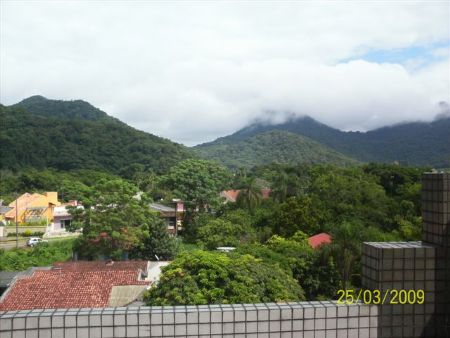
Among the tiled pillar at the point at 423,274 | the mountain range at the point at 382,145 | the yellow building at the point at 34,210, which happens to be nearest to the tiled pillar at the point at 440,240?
the tiled pillar at the point at 423,274

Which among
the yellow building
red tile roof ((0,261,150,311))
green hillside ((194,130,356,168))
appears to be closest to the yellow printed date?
red tile roof ((0,261,150,311))

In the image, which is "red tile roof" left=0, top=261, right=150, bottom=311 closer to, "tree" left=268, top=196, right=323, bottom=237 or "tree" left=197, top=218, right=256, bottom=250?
"tree" left=197, top=218, right=256, bottom=250

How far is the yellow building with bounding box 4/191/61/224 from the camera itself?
41.8m

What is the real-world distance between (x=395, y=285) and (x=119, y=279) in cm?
1301

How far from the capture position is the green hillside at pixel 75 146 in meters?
72.1

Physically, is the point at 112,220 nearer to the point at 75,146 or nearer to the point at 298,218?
the point at 298,218

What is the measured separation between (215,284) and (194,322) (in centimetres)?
880

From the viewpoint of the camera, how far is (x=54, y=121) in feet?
280

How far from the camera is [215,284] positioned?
11.9 meters

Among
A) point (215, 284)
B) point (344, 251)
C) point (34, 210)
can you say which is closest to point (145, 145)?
point (34, 210)

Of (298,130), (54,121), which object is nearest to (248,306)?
(54,121)

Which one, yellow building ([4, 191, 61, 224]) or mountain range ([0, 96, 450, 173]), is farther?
mountain range ([0, 96, 450, 173])

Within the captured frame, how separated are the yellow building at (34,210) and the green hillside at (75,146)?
2779cm

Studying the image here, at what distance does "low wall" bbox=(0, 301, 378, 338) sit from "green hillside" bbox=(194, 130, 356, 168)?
96386 millimetres
